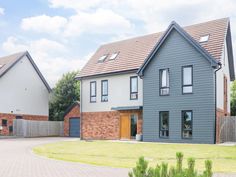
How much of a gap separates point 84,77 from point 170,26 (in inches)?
404

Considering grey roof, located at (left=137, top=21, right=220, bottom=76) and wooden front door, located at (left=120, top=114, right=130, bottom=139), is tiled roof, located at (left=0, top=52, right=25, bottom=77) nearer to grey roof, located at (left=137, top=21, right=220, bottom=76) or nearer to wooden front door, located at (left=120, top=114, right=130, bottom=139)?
wooden front door, located at (left=120, top=114, right=130, bottom=139)

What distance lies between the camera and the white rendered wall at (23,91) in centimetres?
3872

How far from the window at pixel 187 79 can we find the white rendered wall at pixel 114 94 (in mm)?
4373

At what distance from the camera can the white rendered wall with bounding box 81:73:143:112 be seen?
1141 inches

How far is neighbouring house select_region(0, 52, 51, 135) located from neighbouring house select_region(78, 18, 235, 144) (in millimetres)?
10013

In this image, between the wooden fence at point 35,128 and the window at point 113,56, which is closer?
the window at point 113,56

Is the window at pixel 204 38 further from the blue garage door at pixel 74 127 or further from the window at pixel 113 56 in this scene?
the blue garage door at pixel 74 127

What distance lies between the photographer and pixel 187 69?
24.6 m

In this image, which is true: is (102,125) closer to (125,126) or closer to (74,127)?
(125,126)

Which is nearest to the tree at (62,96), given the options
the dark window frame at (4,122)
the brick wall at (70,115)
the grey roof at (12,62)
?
the grey roof at (12,62)

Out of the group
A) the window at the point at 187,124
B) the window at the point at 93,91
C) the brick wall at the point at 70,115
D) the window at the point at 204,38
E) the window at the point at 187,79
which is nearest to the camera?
the window at the point at 187,124

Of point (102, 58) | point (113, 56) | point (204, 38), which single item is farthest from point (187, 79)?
point (102, 58)

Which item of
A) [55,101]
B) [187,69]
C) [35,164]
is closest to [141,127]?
[187,69]

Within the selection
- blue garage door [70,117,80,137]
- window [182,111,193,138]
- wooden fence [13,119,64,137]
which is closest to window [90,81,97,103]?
blue garage door [70,117,80,137]
